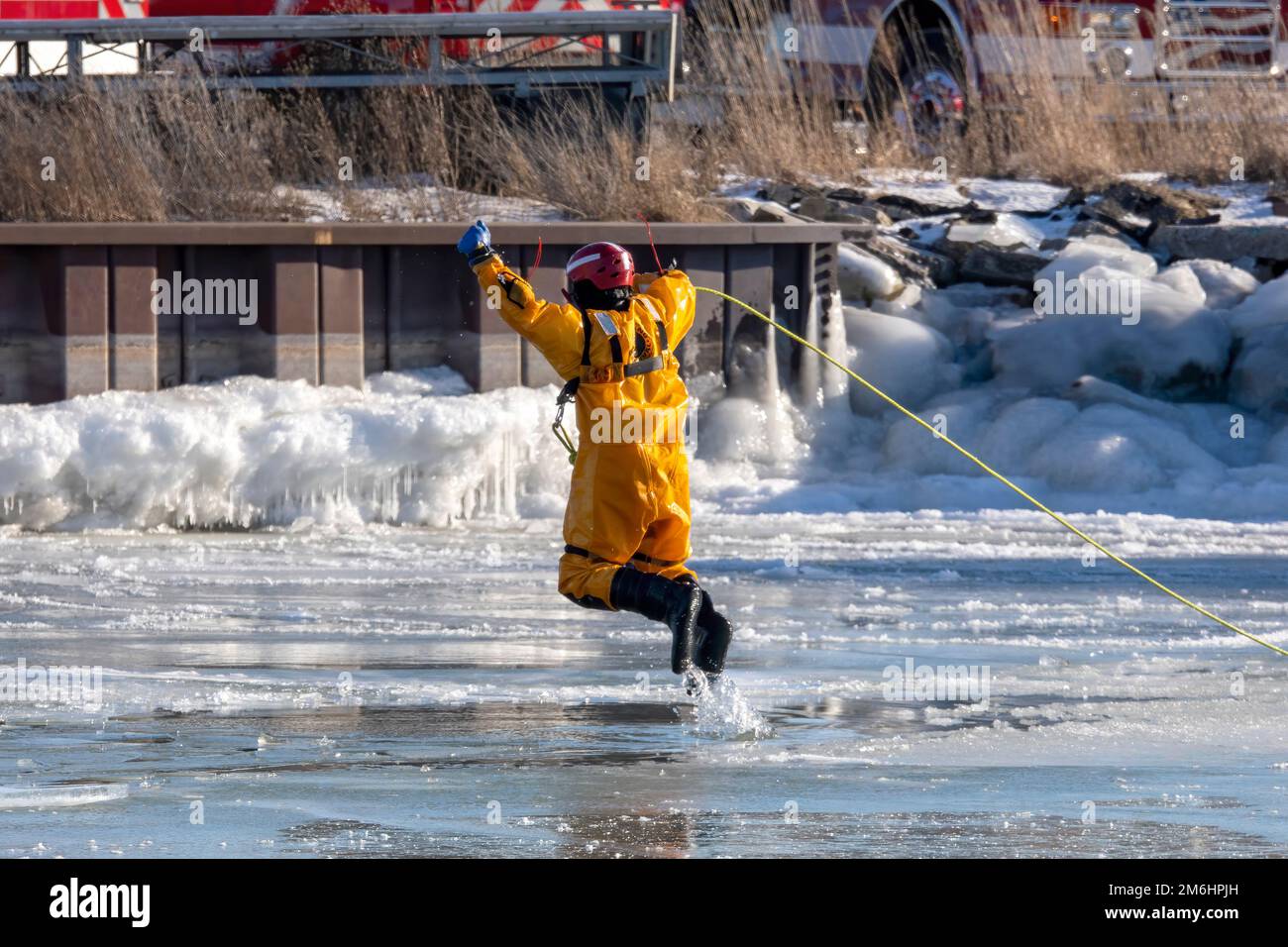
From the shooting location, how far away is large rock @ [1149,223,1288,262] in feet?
51.3

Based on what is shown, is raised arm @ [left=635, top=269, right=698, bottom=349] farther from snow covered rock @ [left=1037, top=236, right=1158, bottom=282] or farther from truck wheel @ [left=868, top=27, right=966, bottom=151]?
truck wheel @ [left=868, top=27, right=966, bottom=151]

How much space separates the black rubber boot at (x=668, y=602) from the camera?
22.4ft

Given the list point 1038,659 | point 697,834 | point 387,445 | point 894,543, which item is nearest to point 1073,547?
point 894,543

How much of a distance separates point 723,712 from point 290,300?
647cm

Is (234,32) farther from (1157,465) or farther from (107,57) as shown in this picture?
(1157,465)

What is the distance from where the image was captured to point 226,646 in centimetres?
818

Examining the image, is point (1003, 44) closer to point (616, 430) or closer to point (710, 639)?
point (616, 430)

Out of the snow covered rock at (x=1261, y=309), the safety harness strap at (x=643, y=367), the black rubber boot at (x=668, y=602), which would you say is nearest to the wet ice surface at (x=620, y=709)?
Answer: the black rubber boot at (x=668, y=602)

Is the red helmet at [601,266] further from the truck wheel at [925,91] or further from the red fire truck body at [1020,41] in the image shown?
the truck wheel at [925,91]

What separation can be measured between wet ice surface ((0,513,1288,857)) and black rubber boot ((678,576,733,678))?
6.9 inches

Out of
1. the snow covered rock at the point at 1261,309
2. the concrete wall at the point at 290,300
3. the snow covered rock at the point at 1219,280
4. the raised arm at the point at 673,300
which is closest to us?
the raised arm at the point at 673,300

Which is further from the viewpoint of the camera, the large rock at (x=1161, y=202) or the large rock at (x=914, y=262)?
the large rock at (x=1161, y=202)

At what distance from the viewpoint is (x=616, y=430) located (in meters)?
6.91

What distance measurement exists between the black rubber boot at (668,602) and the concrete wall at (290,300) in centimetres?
601
